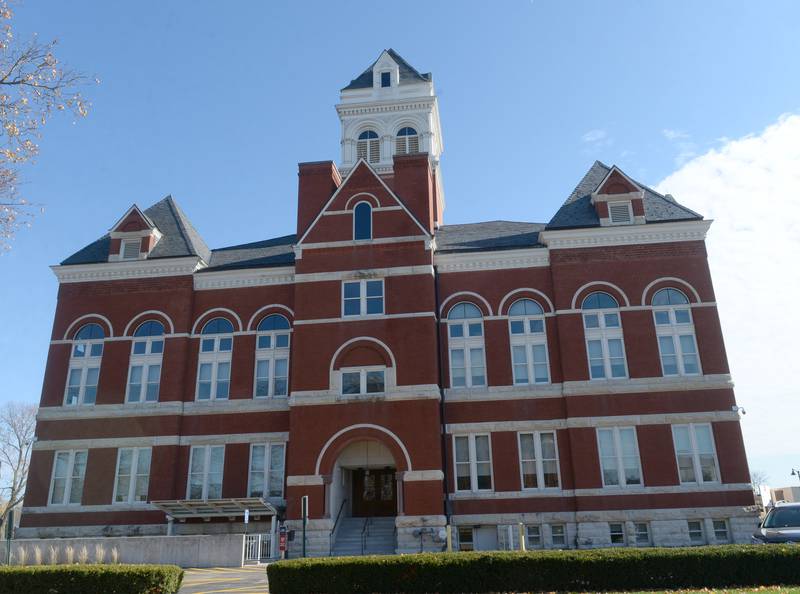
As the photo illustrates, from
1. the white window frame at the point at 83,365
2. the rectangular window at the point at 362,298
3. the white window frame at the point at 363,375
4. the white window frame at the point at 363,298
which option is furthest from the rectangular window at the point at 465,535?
the white window frame at the point at 83,365

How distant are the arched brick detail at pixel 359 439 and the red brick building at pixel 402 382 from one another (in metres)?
0.08

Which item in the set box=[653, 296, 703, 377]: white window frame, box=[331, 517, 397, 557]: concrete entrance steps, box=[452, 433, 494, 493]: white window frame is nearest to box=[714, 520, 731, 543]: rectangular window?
box=[653, 296, 703, 377]: white window frame

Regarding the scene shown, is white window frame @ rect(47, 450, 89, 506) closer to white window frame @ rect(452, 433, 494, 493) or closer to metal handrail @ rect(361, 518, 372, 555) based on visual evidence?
metal handrail @ rect(361, 518, 372, 555)

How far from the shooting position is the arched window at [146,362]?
104 feet

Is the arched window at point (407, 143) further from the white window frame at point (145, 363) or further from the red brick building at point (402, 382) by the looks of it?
the white window frame at point (145, 363)

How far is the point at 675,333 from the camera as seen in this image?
29.5 meters

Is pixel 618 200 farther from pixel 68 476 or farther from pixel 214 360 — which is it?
pixel 68 476

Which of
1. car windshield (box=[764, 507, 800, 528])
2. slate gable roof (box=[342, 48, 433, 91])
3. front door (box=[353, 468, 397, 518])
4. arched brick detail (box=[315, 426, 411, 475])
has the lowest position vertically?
car windshield (box=[764, 507, 800, 528])

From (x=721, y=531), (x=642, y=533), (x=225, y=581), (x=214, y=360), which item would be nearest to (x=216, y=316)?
(x=214, y=360)

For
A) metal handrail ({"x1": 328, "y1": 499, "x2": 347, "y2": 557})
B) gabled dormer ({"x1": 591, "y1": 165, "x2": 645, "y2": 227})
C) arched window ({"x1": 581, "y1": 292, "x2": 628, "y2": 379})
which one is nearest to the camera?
metal handrail ({"x1": 328, "y1": 499, "x2": 347, "y2": 557})

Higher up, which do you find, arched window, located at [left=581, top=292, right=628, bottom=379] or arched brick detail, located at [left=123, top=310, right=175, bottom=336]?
arched brick detail, located at [left=123, top=310, right=175, bottom=336]

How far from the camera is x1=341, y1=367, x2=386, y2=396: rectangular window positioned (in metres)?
29.2

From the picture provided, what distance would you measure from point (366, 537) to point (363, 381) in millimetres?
6311

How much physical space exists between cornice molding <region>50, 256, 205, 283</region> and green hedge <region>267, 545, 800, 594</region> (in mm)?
20518
